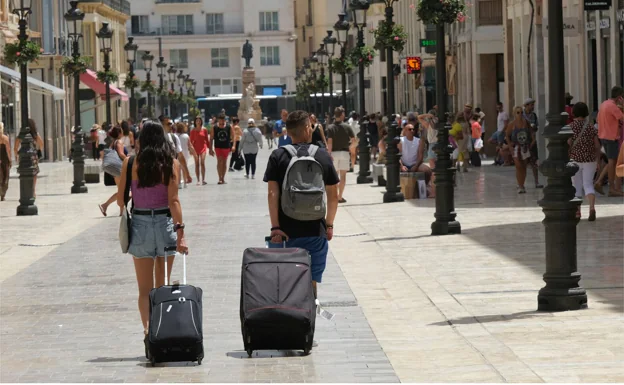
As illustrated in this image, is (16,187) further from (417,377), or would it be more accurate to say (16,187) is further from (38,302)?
(417,377)

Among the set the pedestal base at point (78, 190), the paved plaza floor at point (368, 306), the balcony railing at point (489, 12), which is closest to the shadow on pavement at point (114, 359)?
the paved plaza floor at point (368, 306)

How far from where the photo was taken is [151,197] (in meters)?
10.7

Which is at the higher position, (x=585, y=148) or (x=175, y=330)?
(x=585, y=148)

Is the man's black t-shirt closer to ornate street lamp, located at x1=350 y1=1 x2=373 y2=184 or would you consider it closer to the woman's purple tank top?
the woman's purple tank top

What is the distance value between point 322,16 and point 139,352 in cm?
12841

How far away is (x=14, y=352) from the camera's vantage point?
10750 mm

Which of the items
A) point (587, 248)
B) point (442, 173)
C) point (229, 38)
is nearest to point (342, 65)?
point (442, 173)

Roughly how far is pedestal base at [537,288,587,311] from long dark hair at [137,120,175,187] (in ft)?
10.8

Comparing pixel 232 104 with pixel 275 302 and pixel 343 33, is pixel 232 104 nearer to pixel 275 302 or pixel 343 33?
pixel 343 33

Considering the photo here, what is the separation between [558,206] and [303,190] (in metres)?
2.52

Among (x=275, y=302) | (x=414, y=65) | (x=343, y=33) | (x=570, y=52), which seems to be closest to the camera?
(x=275, y=302)

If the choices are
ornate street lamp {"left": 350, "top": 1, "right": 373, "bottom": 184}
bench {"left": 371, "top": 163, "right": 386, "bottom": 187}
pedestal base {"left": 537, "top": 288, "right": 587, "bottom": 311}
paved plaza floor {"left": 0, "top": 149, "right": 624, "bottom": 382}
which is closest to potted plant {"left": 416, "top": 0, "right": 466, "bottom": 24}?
paved plaza floor {"left": 0, "top": 149, "right": 624, "bottom": 382}

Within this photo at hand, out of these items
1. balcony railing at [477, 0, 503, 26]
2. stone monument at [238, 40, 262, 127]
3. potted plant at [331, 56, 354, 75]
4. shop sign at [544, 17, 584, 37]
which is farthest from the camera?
stone monument at [238, 40, 262, 127]

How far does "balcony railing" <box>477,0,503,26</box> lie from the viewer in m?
51.4
